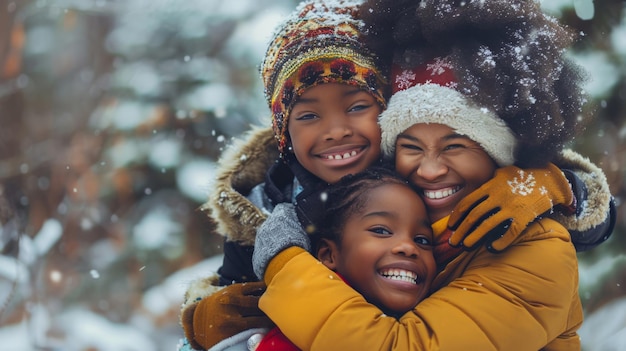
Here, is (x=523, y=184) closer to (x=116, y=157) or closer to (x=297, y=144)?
(x=297, y=144)

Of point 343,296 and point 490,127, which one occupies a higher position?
point 490,127

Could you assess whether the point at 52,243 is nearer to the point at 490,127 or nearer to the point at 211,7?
the point at 211,7

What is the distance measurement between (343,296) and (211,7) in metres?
2.50

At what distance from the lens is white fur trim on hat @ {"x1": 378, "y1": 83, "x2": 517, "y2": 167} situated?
1386 mm

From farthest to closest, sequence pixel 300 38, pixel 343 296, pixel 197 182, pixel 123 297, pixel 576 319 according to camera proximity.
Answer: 1. pixel 123 297
2. pixel 197 182
3. pixel 300 38
4. pixel 576 319
5. pixel 343 296

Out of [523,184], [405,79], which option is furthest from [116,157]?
[523,184]

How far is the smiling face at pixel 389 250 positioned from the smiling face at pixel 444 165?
36mm

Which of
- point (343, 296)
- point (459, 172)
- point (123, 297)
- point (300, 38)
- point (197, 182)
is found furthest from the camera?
point (123, 297)

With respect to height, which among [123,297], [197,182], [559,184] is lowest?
[123,297]

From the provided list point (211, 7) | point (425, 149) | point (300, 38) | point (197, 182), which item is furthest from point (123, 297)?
point (425, 149)

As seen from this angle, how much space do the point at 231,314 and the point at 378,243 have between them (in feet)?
1.38

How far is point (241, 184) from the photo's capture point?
75.7 inches

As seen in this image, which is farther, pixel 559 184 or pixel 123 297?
pixel 123 297

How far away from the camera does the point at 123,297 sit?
3.87 metres
